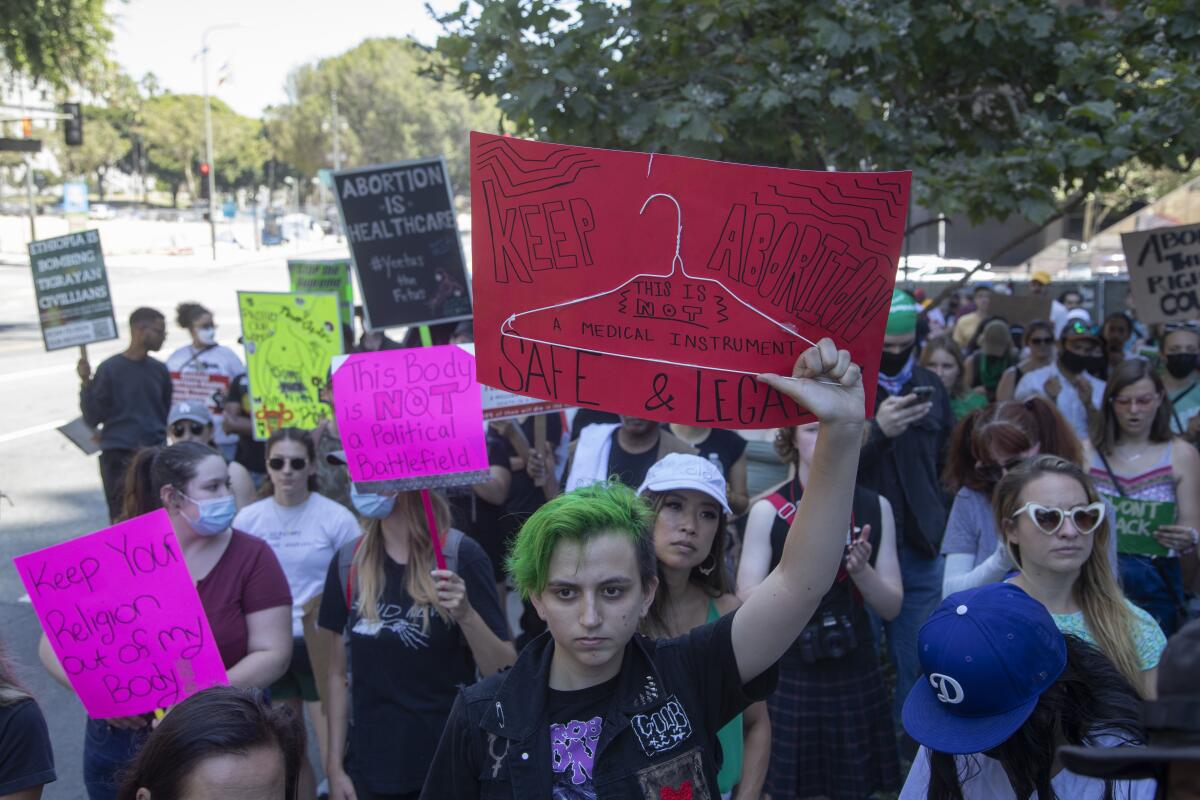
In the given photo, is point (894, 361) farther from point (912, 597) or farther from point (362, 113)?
point (362, 113)

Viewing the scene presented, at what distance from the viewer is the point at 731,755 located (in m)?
3.06

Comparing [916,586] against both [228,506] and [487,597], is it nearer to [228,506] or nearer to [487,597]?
[487,597]

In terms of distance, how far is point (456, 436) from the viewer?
392cm

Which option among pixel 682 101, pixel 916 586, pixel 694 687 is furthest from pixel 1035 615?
pixel 682 101

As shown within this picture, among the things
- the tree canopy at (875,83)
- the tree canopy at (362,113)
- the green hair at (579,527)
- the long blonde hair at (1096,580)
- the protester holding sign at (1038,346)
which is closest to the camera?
the green hair at (579,527)

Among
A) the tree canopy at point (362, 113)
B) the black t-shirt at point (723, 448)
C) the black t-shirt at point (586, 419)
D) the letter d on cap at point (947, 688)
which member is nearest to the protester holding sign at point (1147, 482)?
the black t-shirt at point (723, 448)

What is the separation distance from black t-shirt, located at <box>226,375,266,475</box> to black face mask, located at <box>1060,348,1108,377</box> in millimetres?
5433

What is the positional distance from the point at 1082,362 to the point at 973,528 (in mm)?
3666

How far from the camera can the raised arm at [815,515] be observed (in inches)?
83.7

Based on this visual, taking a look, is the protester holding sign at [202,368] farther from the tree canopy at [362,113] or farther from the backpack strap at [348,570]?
the tree canopy at [362,113]

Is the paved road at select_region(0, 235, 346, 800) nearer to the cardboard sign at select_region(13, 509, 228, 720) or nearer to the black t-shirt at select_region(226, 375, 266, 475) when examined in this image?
the cardboard sign at select_region(13, 509, 228, 720)

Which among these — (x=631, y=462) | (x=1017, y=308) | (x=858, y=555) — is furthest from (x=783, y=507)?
(x=1017, y=308)

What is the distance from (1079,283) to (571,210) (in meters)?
17.9

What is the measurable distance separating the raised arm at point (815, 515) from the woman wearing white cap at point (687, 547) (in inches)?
40.0
